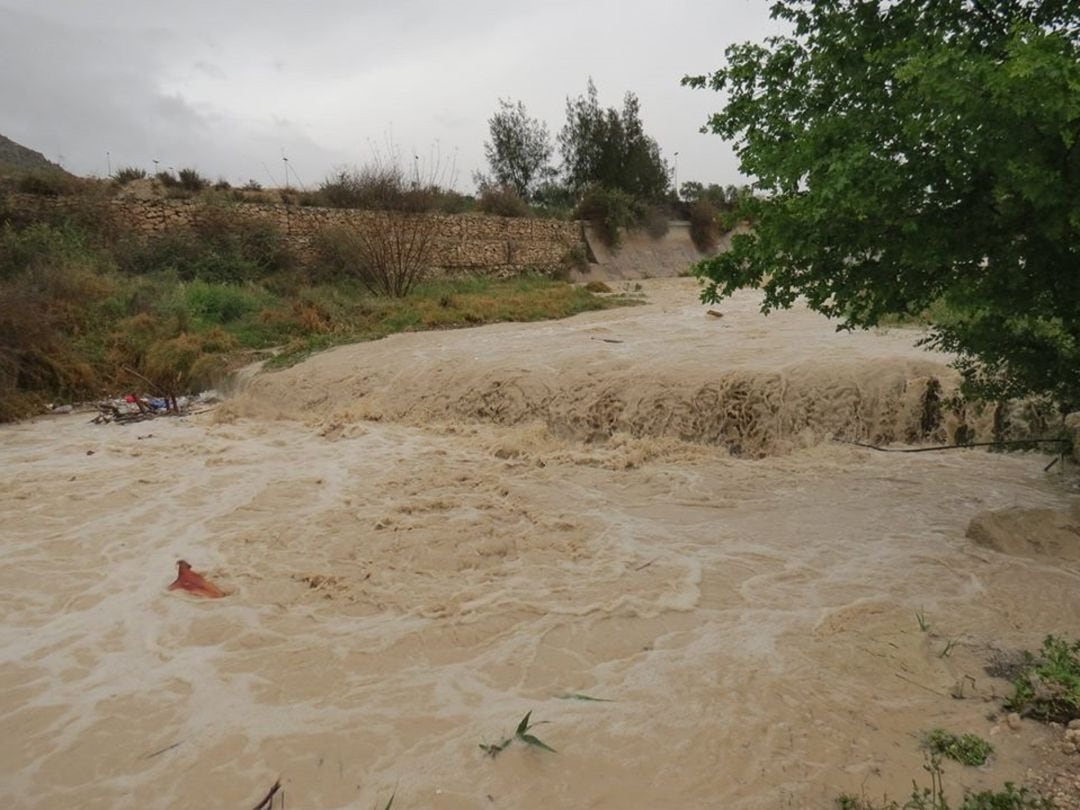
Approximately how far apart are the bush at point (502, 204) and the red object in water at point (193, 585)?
21225mm

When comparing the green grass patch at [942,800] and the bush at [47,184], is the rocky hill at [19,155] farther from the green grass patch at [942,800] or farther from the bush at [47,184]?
the green grass patch at [942,800]

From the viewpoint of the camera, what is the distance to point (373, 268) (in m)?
16.4

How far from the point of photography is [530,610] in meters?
3.98

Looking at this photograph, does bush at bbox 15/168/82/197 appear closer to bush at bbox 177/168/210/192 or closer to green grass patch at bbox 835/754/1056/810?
bush at bbox 177/168/210/192

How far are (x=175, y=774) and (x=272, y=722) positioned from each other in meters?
0.40

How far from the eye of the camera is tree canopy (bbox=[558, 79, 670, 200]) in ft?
91.7

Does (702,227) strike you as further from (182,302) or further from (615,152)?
(182,302)

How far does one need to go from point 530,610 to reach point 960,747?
6.92 ft

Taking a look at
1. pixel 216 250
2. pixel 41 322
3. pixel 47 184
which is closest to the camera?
pixel 41 322

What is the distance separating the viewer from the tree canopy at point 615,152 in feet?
91.7

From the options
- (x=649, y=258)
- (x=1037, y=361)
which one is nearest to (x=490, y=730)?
(x=1037, y=361)

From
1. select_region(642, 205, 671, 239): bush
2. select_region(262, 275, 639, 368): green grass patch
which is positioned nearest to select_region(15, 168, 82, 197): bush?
select_region(262, 275, 639, 368): green grass patch

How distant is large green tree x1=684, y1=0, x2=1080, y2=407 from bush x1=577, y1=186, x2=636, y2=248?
2211 centimetres

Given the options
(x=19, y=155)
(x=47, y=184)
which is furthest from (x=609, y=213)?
(x=19, y=155)
